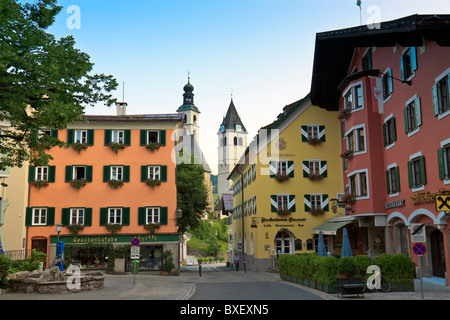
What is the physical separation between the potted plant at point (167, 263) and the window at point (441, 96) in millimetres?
21400

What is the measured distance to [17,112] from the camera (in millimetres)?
16344

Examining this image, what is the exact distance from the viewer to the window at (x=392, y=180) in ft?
81.1

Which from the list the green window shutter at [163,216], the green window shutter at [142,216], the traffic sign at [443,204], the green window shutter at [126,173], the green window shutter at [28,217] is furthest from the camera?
the green window shutter at [126,173]

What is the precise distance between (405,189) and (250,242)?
767 inches

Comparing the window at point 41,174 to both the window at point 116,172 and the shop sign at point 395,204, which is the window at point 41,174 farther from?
the shop sign at point 395,204

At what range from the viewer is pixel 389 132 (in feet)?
87.0

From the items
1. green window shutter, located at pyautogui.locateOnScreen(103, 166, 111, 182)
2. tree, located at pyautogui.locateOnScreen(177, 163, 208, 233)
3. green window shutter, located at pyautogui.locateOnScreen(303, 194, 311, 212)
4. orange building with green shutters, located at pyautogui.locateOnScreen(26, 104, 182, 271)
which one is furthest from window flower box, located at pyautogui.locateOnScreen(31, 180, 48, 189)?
green window shutter, located at pyautogui.locateOnScreen(303, 194, 311, 212)

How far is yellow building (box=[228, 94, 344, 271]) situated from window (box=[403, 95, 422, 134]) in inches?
511

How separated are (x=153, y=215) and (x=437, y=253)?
20.0 meters

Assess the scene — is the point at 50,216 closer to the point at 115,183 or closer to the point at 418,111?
the point at 115,183

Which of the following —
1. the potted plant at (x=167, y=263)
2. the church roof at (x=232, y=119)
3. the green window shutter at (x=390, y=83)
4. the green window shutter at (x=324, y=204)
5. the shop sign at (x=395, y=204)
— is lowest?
the potted plant at (x=167, y=263)

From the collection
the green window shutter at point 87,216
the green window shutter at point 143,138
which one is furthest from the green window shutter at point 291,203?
the green window shutter at point 87,216
